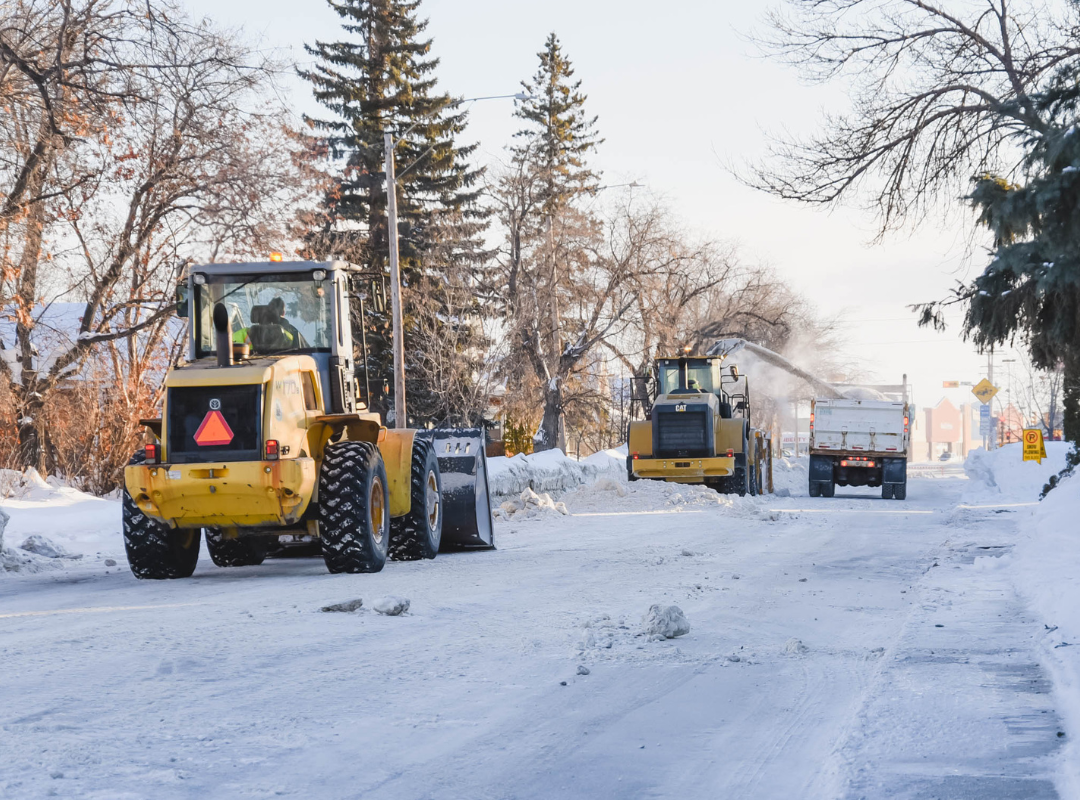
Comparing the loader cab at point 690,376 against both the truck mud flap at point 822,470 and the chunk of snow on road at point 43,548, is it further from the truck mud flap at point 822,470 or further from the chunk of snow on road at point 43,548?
the chunk of snow on road at point 43,548

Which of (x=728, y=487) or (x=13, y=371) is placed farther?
(x=728, y=487)

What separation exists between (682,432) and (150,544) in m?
17.7

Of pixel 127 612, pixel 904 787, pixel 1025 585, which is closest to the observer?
pixel 904 787

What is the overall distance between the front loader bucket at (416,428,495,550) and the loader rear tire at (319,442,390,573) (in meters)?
2.51

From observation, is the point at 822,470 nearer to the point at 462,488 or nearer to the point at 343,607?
the point at 462,488

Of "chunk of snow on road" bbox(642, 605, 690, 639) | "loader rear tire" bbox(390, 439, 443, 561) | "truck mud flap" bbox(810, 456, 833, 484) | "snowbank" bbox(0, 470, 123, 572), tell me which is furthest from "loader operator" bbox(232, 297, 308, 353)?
"truck mud flap" bbox(810, 456, 833, 484)

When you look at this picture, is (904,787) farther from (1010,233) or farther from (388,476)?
(1010,233)

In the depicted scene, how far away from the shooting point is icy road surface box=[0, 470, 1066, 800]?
4.48 meters

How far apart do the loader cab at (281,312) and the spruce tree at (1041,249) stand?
6834 millimetres

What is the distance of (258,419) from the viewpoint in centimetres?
1009

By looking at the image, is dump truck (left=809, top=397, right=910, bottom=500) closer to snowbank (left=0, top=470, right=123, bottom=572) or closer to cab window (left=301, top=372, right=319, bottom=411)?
snowbank (left=0, top=470, right=123, bottom=572)

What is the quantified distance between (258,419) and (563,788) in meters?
6.35

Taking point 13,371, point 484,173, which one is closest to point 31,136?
point 13,371

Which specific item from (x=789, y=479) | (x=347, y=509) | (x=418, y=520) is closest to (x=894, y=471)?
(x=789, y=479)
